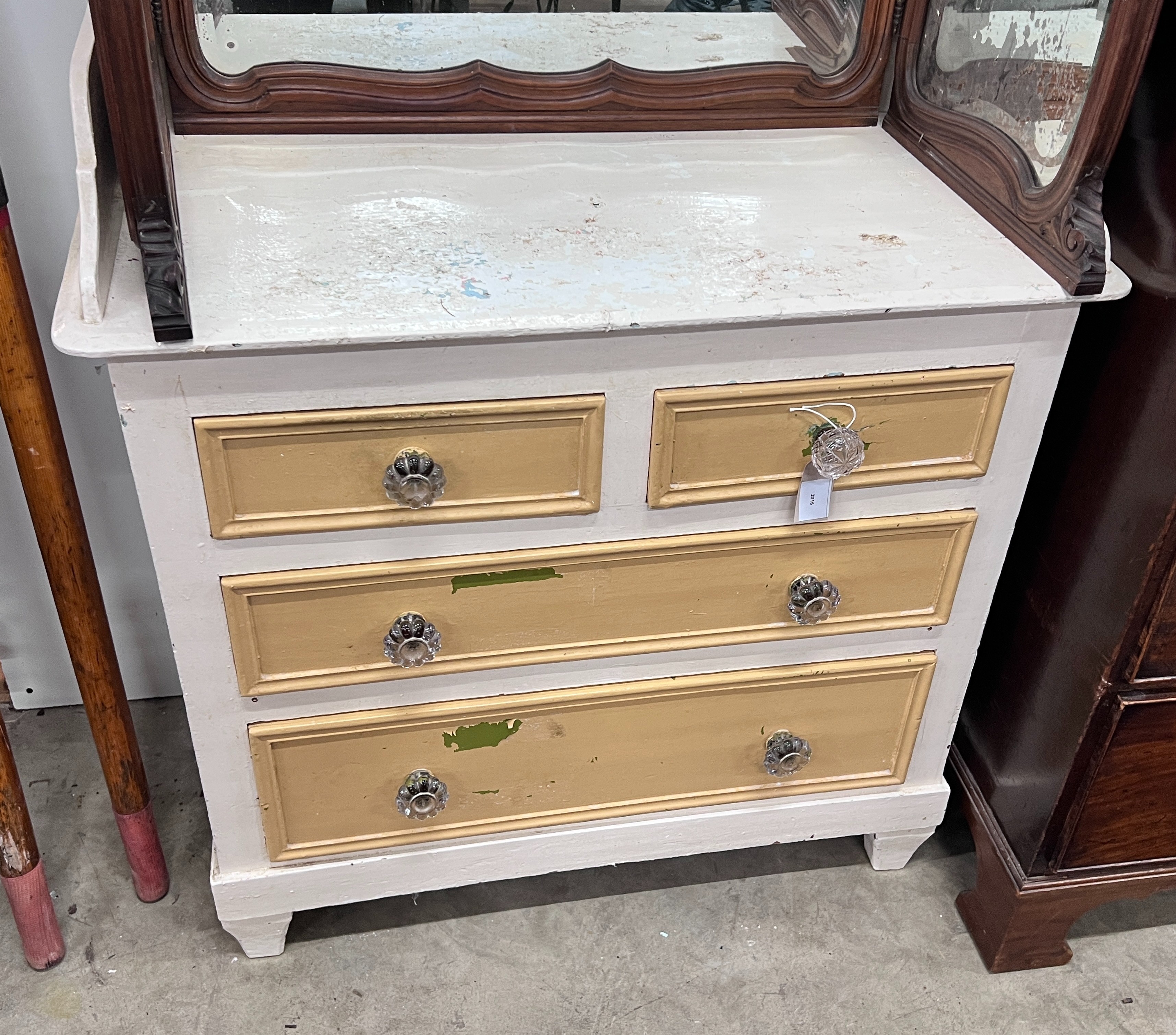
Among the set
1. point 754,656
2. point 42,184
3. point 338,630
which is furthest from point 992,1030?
point 42,184

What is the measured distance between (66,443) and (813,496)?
1084mm

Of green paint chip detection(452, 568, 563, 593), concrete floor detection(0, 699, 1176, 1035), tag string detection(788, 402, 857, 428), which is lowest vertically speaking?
concrete floor detection(0, 699, 1176, 1035)

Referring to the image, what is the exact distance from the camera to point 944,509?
1.29 metres

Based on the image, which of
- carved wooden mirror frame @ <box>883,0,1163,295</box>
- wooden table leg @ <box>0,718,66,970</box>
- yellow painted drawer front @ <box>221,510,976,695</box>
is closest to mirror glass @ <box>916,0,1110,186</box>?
carved wooden mirror frame @ <box>883,0,1163,295</box>

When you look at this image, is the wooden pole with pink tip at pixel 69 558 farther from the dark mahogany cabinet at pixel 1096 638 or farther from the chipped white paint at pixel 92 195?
the dark mahogany cabinet at pixel 1096 638

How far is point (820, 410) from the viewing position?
3.89 feet

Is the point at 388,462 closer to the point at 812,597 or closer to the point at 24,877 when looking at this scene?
the point at 812,597

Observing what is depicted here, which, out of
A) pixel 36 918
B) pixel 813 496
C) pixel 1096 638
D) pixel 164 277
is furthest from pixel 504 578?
pixel 36 918

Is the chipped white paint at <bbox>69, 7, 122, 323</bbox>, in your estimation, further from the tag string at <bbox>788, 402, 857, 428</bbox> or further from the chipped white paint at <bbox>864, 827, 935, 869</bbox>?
the chipped white paint at <bbox>864, 827, 935, 869</bbox>

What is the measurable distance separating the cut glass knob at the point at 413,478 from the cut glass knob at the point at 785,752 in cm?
59

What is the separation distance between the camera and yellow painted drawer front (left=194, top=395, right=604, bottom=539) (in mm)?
1081

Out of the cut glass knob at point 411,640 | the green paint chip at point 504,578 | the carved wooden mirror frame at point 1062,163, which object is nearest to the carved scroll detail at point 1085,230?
the carved wooden mirror frame at point 1062,163

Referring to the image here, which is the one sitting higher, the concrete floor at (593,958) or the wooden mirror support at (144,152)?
the wooden mirror support at (144,152)

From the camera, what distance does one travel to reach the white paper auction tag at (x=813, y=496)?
1.22 meters
